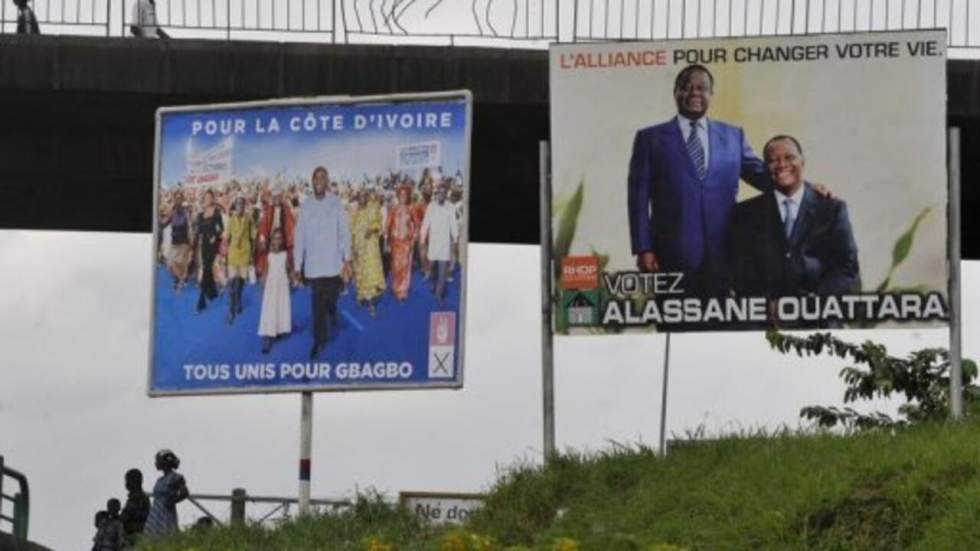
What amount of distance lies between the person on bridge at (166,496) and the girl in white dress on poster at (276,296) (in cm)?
147

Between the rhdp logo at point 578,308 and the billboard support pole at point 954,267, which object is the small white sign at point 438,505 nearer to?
the rhdp logo at point 578,308

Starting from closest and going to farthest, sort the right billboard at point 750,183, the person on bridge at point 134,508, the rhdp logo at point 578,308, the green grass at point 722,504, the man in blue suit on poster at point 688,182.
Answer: the green grass at point 722,504 → the right billboard at point 750,183 → the rhdp logo at point 578,308 → the man in blue suit on poster at point 688,182 → the person on bridge at point 134,508

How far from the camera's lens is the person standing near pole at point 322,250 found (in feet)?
54.9

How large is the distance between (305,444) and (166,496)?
1.41m

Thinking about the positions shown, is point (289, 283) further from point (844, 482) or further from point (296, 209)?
point (844, 482)

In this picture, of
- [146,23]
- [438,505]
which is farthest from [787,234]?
[146,23]

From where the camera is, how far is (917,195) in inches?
643

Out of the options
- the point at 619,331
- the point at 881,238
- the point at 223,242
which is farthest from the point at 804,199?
the point at 223,242

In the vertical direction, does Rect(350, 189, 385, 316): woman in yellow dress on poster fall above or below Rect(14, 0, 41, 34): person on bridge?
below

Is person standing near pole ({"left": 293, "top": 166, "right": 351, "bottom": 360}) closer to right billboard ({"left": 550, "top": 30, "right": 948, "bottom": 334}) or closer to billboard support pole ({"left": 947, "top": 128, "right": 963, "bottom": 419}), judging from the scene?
right billboard ({"left": 550, "top": 30, "right": 948, "bottom": 334})

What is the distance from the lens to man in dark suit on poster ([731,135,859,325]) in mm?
16453

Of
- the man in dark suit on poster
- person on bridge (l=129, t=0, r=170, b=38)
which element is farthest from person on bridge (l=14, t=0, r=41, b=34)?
the man in dark suit on poster

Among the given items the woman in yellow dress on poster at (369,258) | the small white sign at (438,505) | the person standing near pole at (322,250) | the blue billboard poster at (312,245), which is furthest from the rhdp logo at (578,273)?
the small white sign at (438,505)

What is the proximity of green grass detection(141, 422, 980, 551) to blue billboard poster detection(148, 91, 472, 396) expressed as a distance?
1.20m
